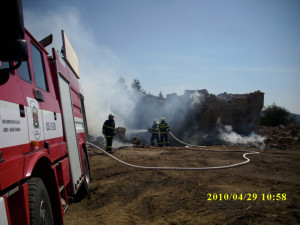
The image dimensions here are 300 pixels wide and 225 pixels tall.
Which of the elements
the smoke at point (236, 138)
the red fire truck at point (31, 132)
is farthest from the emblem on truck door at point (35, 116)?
the smoke at point (236, 138)

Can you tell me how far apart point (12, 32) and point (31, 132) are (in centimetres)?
100

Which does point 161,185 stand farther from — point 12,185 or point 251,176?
point 12,185

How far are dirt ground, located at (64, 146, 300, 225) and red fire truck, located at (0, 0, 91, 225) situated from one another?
0.88 meters

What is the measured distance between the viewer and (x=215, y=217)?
3.15 meters

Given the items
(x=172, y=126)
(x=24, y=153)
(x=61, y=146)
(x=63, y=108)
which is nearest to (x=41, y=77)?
(x=63, y=108)

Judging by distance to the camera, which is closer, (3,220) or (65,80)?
(3,220)

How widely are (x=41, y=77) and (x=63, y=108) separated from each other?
65 cm

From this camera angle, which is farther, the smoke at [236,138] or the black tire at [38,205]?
the smoke at [236,138]

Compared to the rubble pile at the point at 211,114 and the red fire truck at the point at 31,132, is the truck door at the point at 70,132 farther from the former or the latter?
the rubble pile at the point at 211,114

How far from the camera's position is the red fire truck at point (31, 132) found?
4.64ft

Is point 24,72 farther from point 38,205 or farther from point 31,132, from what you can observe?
point 38,205

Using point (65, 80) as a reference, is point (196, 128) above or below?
below

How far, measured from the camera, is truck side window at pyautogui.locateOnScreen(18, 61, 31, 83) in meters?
2.14
